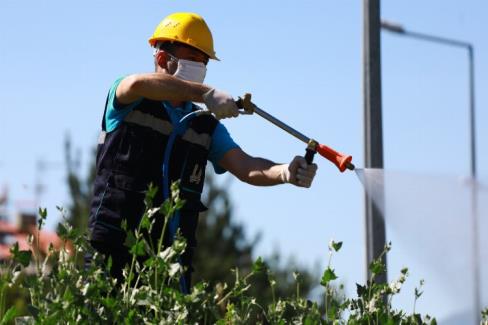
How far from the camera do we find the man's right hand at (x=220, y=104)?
536 centimetres

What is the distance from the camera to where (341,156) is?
567 cm

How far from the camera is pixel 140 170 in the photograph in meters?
A: 5.62

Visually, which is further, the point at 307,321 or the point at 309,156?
the point at 309,156

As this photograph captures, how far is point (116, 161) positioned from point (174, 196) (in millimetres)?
1751

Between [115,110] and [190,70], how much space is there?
48 cm

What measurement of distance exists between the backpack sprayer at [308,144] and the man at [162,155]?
3.3 inches

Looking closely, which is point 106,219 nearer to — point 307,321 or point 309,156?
point 309,156

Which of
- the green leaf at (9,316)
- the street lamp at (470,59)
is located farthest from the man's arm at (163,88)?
the street lamp at (470,59)

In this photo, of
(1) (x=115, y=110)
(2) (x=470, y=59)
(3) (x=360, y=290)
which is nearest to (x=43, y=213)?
(3) (x=360, y=290)

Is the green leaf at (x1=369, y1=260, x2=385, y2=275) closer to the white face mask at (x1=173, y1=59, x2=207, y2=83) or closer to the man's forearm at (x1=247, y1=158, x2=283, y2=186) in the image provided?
the man's forearm at (x1=247, y1=158, x2=283, y2=186)

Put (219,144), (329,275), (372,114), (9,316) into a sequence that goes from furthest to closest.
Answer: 1. (372,114)
2. (219,144)
3. (329,275)
4. (9,316)

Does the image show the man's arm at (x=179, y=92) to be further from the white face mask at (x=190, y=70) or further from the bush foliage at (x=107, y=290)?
the bush foliage at (x=107, y=290)

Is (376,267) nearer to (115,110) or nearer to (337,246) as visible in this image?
(337,246)

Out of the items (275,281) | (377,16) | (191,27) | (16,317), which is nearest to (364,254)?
(377,16)
